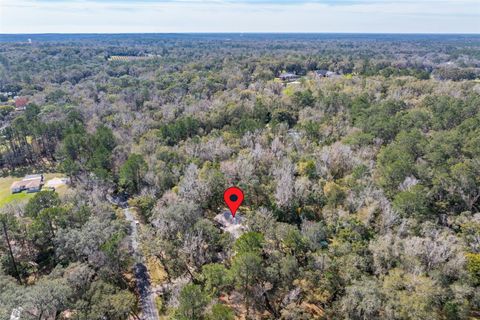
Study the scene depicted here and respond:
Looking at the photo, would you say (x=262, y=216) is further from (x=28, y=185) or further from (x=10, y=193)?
(x=10, y=193)

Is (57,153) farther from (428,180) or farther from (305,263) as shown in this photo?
(428,180)

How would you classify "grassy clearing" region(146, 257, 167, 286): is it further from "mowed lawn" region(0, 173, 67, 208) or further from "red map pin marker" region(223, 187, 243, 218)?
"mowed lawn" region(0, 173, 67, 208)

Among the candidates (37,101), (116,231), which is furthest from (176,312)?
(37,101)

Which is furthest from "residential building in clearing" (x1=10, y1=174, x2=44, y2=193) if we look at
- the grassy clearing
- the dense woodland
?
the grassy clearing

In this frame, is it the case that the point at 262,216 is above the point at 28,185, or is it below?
above

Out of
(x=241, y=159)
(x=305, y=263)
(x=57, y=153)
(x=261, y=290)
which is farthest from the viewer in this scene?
(x=57, y=153)

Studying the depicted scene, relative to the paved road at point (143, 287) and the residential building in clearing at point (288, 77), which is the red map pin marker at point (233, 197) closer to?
the paved road at point (143, 287)

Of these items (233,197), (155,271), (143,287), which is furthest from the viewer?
A: (233,197)

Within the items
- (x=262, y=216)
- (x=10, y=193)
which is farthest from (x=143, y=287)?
(x=10, y=193)
